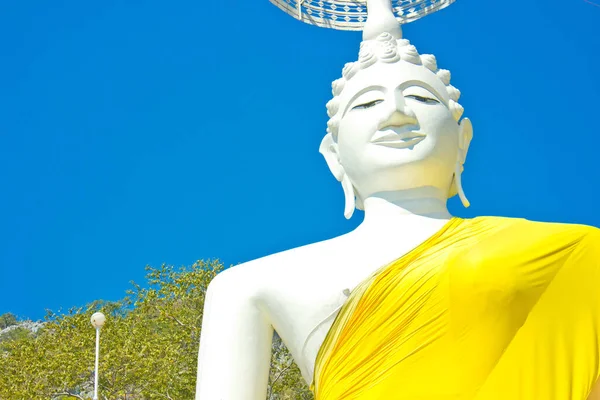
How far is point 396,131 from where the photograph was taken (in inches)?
197

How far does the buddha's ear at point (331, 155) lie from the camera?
17.9ft

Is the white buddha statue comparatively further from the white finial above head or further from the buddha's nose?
the white finial above head

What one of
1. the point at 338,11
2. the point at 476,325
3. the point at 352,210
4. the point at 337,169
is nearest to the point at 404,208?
the point at 352,210

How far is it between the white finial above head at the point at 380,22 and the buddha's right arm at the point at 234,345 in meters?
1.97

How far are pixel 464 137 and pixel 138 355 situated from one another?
15.0 meters

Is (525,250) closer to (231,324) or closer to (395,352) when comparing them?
(395,352)

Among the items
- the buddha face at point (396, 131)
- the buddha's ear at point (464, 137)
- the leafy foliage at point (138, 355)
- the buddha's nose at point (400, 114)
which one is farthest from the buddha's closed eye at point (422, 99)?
the leafy foliage at point (138, 355)

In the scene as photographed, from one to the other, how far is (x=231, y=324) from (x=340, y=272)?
683mm

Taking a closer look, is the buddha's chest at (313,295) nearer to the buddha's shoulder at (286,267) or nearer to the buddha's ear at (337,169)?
the buddha's shoulder at (286,267)

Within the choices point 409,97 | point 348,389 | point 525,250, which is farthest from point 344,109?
point 348,389

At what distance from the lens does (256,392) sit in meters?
4.57

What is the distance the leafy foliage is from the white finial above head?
508 inches

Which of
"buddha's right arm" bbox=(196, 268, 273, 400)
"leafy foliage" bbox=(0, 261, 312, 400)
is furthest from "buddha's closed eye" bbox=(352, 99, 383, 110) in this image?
"leafy foliage" bbox=(0, 261, 312, 400)

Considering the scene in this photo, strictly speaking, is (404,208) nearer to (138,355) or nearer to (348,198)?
(348,198)
